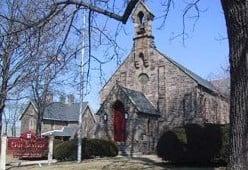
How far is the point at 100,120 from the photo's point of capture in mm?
36781

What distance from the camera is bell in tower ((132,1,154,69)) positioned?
4084 cm

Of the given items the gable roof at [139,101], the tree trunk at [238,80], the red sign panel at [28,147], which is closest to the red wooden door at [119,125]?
the gable roof at [139,101]

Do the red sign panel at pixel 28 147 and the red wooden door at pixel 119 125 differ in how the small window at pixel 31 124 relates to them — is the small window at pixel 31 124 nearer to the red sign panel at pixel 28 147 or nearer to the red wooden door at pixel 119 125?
the red wooden door at pixel 119 125

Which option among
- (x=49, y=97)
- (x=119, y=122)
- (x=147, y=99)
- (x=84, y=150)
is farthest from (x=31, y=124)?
(x=84, y=150)

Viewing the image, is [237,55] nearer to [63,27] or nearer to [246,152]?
[246,152]

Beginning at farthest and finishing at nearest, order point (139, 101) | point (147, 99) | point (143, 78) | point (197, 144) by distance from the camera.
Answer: point (143, 78), point (147, 99), point (139, 101), point (197, 144)

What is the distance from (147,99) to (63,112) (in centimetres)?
4697

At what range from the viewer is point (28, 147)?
29250mm

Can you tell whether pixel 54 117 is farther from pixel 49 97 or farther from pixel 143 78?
pixel 143 78

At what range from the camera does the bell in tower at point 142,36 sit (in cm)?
4084

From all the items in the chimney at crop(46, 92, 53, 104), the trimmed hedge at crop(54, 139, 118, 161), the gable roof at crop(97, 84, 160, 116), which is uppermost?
the chimney at crop(46, 92, 53, 104)

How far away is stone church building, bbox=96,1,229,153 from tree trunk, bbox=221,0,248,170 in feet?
86.4

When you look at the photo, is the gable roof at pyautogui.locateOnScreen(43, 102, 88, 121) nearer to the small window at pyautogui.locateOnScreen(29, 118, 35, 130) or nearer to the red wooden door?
the small window at pyautogui.locateOnScreen(29, 118, 35, 130)

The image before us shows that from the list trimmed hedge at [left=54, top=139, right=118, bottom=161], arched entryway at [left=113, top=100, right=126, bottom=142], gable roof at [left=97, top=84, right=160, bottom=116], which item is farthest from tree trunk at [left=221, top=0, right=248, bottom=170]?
arched entryway at [left=113, top=100, right=126, bottom=142]
